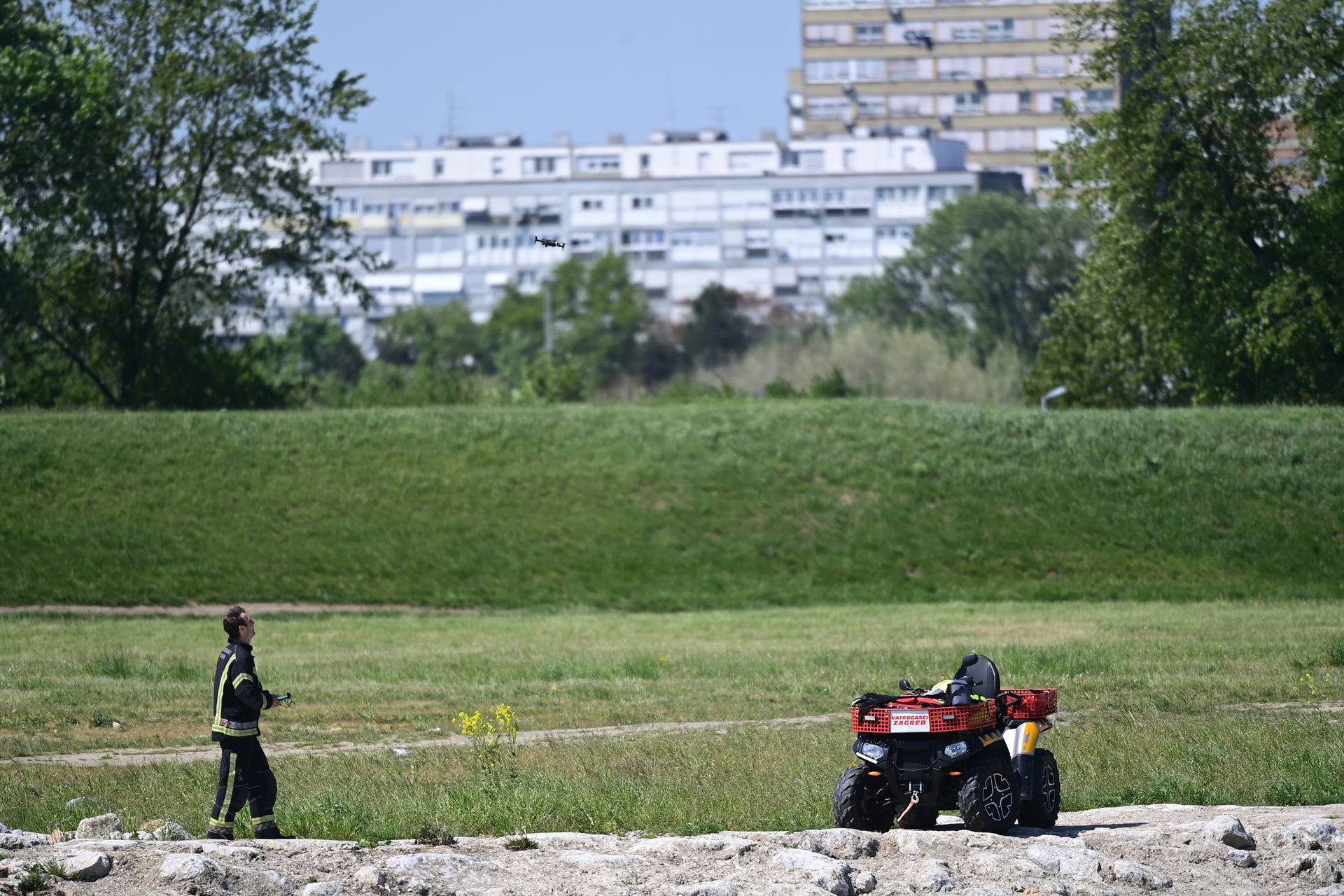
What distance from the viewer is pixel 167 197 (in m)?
53.5

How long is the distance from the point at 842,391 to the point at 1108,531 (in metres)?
20.6

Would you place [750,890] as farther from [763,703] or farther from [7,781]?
[763,703]

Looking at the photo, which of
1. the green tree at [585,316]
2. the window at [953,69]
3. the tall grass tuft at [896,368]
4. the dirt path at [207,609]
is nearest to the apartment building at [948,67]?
the window at [953,69]

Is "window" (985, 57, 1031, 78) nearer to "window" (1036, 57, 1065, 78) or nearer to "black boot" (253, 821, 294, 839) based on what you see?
"window" (1036, 57, 1065, 78)

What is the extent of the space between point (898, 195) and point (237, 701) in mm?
143713

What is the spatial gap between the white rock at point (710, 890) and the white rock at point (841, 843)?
2.99ft

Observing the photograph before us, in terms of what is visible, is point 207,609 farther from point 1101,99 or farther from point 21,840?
point 1101,99

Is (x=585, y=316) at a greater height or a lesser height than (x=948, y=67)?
lesser

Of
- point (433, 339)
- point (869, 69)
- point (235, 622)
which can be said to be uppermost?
point (869, 69)

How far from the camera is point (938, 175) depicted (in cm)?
14862

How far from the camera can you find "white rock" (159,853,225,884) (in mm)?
8547

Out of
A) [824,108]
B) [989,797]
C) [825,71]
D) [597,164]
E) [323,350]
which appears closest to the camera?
[989,797]

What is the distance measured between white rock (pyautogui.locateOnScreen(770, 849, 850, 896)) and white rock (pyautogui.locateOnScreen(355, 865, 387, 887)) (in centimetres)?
223

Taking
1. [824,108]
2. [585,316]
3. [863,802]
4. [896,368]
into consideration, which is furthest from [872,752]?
[824,108]
